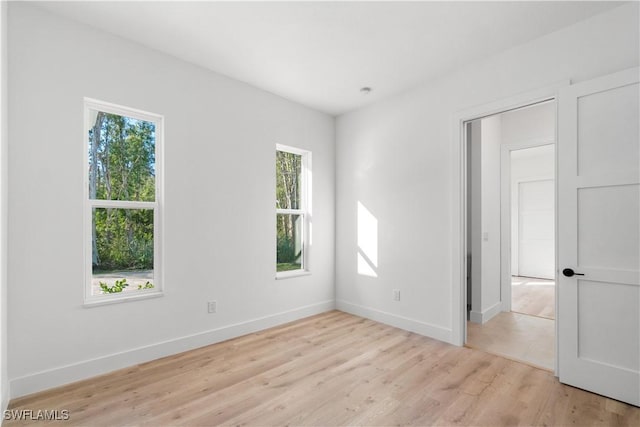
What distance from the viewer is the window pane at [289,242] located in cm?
414

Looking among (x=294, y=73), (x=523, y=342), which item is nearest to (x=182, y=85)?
(x=294, y=73)

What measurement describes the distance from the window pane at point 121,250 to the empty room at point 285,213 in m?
0.02

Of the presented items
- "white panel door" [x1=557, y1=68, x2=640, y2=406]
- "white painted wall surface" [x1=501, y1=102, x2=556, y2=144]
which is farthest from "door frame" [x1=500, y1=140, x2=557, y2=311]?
"white panel door" [x1=557, y1=68, x2=640, y2=406]

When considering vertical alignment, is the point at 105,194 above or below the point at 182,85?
below

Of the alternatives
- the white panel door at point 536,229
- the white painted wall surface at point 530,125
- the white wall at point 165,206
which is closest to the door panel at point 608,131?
the white painted wall surface at point 530,125

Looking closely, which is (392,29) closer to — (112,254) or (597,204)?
(597,204)

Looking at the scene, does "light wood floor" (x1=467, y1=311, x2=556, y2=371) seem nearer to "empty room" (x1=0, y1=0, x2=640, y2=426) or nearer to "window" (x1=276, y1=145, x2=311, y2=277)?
"empty room" (x1=0, y1=0, x2=640, y2=426)

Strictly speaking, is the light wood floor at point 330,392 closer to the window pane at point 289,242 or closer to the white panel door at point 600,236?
the white panel door at point 600,236

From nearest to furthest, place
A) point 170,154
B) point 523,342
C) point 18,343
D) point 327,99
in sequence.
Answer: point 18,343 < point 170,154 < point 523,342 < point 327,99

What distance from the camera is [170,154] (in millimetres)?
3057

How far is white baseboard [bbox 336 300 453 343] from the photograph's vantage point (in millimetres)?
3438

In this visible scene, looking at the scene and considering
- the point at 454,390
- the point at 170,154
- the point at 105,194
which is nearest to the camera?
the point at 454,390

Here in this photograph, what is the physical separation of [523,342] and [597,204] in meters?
1.70

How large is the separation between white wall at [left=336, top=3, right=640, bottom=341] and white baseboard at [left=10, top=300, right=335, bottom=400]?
129 centimetres
